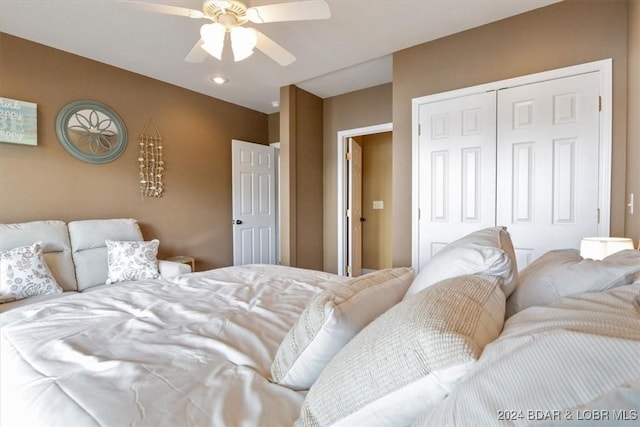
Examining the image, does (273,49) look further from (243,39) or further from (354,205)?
(354,205)

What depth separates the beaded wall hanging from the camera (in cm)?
343

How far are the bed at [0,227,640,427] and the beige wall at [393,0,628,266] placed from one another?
1.69m

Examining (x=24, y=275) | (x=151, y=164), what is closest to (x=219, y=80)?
(x=151, y=164)

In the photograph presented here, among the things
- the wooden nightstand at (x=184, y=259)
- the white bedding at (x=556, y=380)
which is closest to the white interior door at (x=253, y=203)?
the wooden nightstand at (x=184, y=259)

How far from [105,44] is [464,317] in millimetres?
3538

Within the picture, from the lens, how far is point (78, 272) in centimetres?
261

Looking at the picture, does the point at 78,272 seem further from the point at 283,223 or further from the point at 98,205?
the point at 283,223

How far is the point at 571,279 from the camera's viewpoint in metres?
0.82

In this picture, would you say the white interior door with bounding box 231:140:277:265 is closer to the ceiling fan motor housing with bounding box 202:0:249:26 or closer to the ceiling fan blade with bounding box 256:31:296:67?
the ceiling fan blade with bounding box 256:31:296:67

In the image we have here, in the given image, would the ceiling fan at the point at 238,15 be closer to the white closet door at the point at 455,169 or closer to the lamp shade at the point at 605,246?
the white closet door at the point at 455,169

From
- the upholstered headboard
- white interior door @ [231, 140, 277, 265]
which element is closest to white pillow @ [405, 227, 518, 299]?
the upholstered headboard

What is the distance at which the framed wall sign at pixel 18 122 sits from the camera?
253 centimetres

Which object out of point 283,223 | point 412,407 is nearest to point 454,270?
point 412,407

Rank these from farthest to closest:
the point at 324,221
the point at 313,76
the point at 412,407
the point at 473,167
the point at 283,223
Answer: the point at 324,221, the point at 283,223, the point at 313,76, the point at 473,167, the point at 412,407
